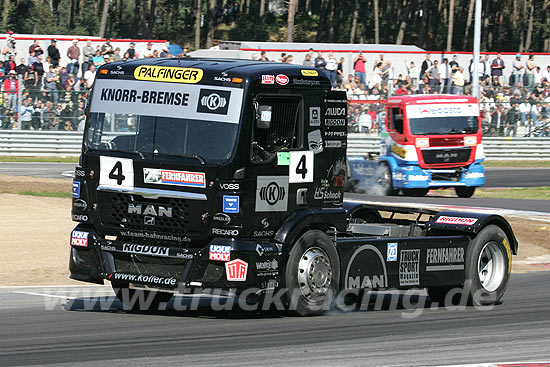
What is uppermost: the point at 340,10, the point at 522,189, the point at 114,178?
the point at 340,10

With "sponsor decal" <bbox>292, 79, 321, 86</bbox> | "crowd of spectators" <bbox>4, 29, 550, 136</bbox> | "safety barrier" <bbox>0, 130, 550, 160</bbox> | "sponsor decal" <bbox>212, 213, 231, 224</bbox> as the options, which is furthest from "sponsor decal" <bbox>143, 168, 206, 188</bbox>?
"safety barrier" <bbox>0, 130, 550, 160</bbox>

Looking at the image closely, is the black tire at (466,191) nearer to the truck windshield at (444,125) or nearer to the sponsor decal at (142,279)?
the truck windshield at (444,125)

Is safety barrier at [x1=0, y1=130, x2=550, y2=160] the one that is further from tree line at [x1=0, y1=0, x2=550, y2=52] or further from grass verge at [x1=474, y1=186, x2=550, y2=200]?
tree line at [x1=0, y1=0, x2=550, y2=52]

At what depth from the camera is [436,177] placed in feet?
76.9

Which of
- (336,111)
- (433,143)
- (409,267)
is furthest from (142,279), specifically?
(433,143)

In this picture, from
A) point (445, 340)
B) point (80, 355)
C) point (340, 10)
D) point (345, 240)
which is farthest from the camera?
point (340, 10)

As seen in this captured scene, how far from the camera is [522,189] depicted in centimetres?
2581

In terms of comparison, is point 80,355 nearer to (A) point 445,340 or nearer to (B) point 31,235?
(A) point 445,340

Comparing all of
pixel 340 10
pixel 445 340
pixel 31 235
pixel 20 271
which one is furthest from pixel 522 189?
pixel 340 10

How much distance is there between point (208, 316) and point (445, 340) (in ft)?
7.62

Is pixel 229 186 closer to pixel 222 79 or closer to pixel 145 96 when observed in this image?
pixel 222 79

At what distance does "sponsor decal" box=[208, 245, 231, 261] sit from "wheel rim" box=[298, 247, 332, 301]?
0.79 metres

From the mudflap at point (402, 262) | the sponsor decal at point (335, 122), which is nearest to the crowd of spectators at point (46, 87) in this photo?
the mudflap at point (402, 262)

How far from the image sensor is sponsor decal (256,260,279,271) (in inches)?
343
